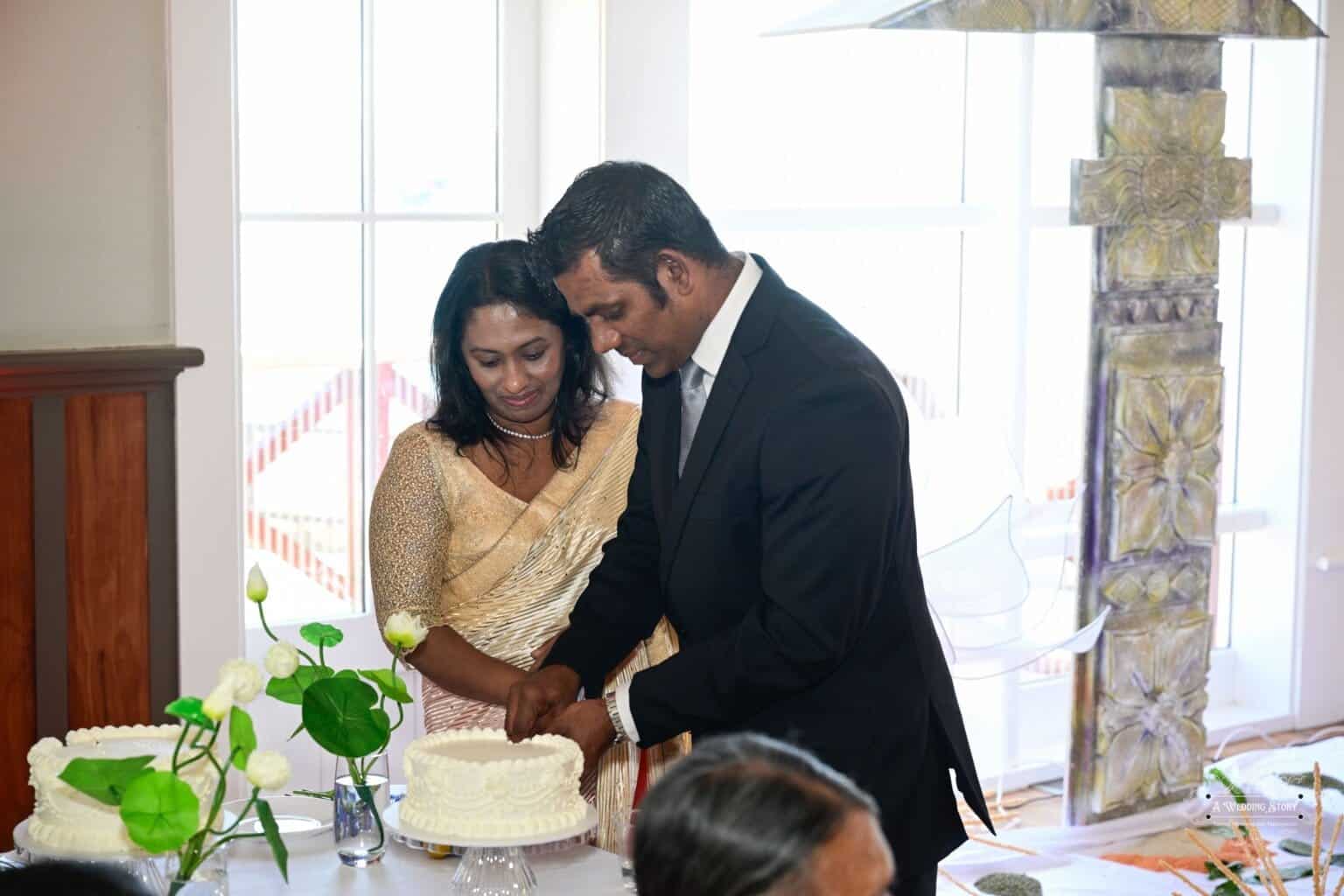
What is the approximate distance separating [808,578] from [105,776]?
0.76 meters

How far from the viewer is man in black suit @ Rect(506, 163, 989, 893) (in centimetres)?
192

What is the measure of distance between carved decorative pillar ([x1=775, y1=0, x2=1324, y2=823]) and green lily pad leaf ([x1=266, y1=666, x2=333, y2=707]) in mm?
2359

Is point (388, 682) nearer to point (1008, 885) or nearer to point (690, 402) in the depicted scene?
point (690, 402)

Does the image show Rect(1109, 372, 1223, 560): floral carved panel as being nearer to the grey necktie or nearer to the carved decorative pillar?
the carved decorative pillar

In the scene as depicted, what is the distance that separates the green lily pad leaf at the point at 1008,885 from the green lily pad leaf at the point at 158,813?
243 centimetres

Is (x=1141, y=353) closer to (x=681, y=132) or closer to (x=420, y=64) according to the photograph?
(x=681, y=132)

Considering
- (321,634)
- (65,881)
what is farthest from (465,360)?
(65,881)

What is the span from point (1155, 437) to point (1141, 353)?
0.20 meters

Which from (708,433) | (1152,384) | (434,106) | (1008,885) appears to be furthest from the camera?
(1152,384)

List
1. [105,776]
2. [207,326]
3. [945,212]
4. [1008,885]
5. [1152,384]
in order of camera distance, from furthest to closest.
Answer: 1. [945,212]
2. [1152,384]
3. [1008,885]
4. [207,326]
5. [105,776]

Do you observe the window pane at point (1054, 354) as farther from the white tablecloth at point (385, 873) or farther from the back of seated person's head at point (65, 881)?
the back of seated person's head at point (65, 881)

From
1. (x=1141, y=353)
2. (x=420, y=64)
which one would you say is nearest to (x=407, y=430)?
(x=420, y=64)

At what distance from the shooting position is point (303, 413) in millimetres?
3512

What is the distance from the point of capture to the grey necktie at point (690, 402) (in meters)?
2.12
